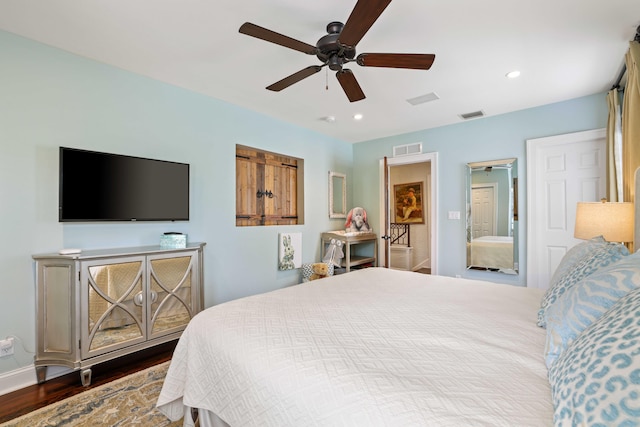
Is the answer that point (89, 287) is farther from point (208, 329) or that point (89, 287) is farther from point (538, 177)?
point (538, 177)

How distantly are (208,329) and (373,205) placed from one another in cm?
398

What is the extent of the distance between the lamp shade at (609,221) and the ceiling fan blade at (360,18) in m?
2.26

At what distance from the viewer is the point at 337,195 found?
505 cm

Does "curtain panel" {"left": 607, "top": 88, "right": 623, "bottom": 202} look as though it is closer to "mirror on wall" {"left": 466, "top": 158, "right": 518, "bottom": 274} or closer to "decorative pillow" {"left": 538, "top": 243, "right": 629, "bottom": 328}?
"mirror on wall" {"left": 466, "top": 158, "right": 518, "bottom": 274}

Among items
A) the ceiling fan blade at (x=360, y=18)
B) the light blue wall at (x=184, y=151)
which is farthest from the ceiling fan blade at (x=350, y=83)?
the light blue wall at (x=184, y=151)

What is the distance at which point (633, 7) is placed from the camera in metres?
1.89

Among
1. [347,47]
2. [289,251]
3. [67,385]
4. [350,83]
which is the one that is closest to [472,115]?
[350,83]

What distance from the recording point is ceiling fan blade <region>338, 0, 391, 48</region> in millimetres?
1437

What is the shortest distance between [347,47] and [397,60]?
1.10ft

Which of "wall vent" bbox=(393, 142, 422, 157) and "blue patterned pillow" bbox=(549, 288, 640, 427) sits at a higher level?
"wall vent" bbox=(393, 142, 422, 157)

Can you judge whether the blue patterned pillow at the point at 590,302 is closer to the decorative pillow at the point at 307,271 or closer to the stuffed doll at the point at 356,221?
the decorative pillow at the point at 307,271

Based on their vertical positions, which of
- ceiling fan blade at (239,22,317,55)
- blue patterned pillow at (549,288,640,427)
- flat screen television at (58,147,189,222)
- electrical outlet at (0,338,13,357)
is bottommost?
electrical outlet at (0,338,13,357)

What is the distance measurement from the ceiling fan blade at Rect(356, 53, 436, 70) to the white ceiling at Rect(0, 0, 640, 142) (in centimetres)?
29

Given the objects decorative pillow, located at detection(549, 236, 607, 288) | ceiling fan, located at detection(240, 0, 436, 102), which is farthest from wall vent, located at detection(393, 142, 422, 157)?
decorative pillow, located at detection(549, 236, 607, 288)
